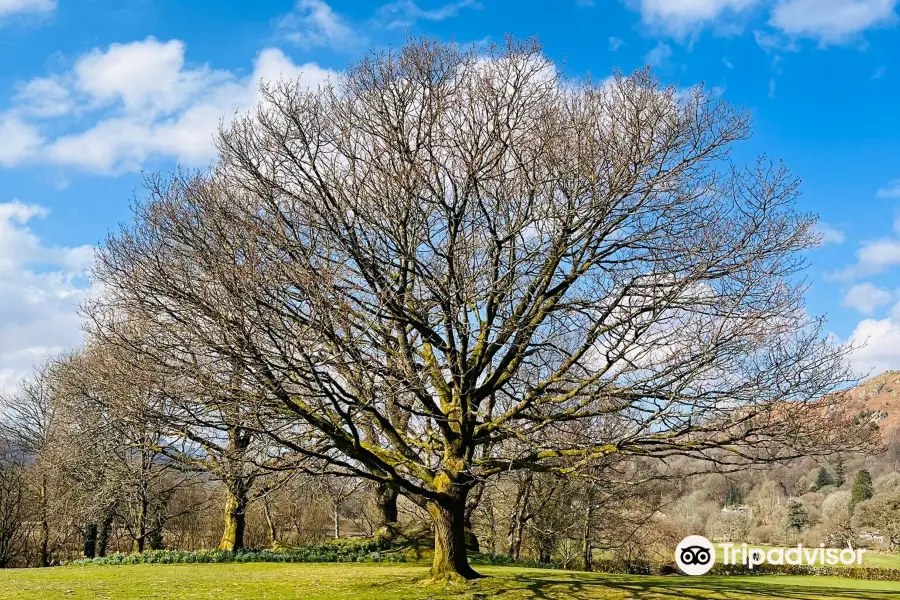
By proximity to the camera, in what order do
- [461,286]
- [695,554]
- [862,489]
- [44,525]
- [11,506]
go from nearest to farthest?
[461,286], [695,554], [44,525], [11,506], [862,489]

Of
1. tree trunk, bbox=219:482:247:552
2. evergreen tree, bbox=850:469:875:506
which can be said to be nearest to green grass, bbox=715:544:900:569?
evergreen tree, bbox=850:469:875:506

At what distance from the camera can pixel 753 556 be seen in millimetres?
31391

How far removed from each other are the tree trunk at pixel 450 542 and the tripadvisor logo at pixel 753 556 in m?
11.6

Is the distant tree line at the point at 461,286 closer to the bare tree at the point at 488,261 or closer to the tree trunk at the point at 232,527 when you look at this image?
the bare tree at the point at 488,261

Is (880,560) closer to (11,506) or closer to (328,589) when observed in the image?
(328,589)

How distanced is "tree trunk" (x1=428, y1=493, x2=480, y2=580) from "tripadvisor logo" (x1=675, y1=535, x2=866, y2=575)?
38.0 ft

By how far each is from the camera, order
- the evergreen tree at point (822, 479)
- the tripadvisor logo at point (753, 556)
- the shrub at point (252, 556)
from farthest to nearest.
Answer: the evergreen tree at point (822, 479) < the tripadvisor logo at point (753, 556) < the shrub at point (252, 556)

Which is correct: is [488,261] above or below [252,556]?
above

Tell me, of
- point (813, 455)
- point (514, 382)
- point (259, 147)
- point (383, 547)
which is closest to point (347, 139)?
point (259, 147)

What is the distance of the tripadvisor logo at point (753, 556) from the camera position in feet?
72.3

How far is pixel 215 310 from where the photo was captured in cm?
902

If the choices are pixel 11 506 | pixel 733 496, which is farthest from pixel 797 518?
pixel 11 506

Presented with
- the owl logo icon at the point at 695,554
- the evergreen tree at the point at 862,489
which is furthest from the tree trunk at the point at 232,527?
the evergreen tree at the point at 862,489

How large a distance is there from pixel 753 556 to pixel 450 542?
25.5 meters
